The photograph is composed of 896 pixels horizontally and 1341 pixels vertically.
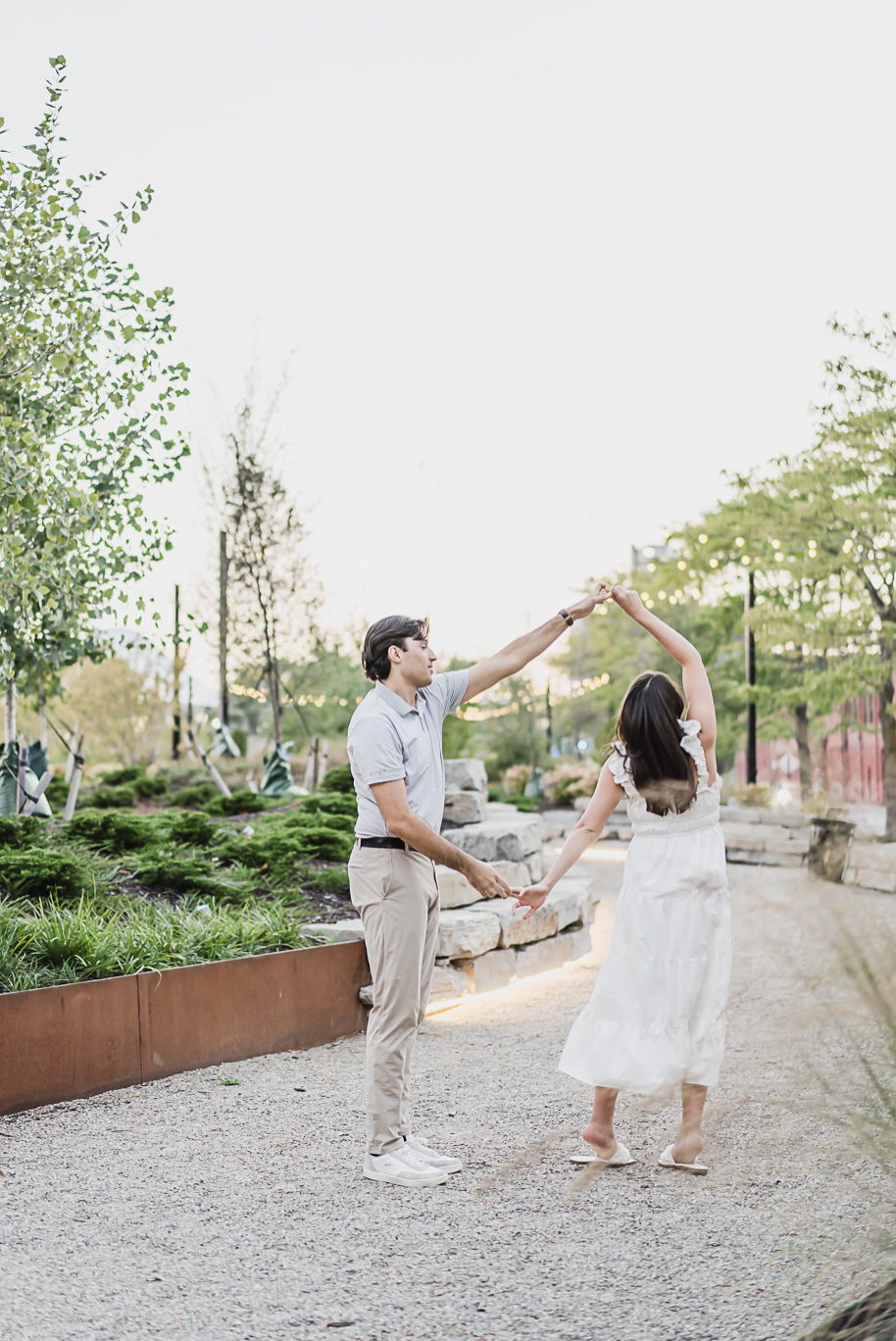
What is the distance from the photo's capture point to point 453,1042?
509cm

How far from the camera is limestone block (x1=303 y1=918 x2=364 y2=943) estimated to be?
5.27 meters

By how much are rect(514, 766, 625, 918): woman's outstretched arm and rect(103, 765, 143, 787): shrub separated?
9177 mm

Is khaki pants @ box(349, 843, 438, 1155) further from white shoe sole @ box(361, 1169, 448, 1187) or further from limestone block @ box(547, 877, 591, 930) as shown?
limestone block @ box(547, 877, 591, 930)

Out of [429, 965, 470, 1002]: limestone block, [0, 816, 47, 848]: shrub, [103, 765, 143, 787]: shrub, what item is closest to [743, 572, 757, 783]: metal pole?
[103, 765, 143, 787]: shrub

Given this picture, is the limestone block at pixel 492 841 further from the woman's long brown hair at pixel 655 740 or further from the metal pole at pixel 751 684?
the metal pole at pixel 751 684

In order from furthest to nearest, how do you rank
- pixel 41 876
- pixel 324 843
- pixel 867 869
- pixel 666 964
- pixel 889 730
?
pixel 889 730 < pixel 324 843 < pixel 41 876 < pixel 666 964 < pixel 867 869

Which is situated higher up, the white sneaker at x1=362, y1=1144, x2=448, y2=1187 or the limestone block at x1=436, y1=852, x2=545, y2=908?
the limestone block at x1=436, y1=852, x2=545, y2=908

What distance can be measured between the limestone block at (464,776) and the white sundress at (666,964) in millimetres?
5001

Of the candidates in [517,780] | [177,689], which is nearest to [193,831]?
[177,689]

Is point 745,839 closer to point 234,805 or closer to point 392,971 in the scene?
point 234,805

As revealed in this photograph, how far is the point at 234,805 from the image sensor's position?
9008 mm

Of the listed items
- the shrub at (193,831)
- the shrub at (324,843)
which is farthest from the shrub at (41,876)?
the shrub at (324,843)

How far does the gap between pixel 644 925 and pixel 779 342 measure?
19.0 ft

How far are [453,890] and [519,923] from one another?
48 cm
